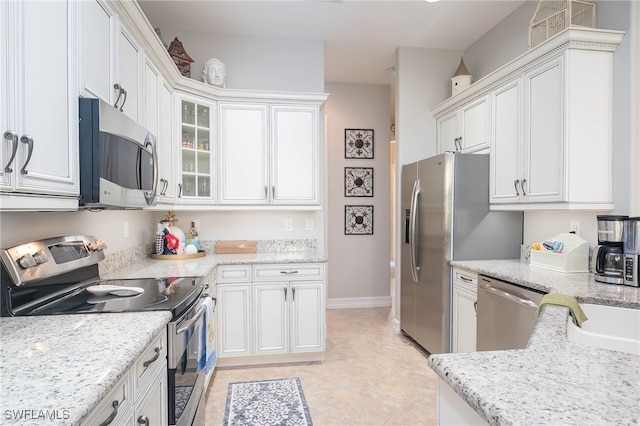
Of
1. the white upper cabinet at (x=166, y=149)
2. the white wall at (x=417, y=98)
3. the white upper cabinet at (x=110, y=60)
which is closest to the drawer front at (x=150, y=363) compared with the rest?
the white upper cabinet at (x=110, y=60)

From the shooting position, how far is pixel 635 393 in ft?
2.51

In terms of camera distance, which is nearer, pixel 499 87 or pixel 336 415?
pixel 336 415

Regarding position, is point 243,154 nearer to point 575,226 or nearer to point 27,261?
point 27,261

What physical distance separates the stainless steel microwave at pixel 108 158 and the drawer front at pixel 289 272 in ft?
4.20

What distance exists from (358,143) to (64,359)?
14.2 ft

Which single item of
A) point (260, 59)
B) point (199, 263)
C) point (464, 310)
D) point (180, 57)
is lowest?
point (464, 310)

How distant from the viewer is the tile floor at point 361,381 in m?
2.28

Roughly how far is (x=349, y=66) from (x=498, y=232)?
8.54 feet

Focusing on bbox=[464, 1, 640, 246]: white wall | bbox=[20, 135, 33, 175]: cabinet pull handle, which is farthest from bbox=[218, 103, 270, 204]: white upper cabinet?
bbox=[464, 1, 640, 246]: white wall

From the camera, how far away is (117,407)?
0.97 m

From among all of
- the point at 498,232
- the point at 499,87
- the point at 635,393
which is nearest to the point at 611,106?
the point at 499,87

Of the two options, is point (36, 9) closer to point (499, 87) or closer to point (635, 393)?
point (635, 393)

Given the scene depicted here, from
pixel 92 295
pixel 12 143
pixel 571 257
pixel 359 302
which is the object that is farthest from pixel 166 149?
pixel 359 302

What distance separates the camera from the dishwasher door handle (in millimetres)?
2057
